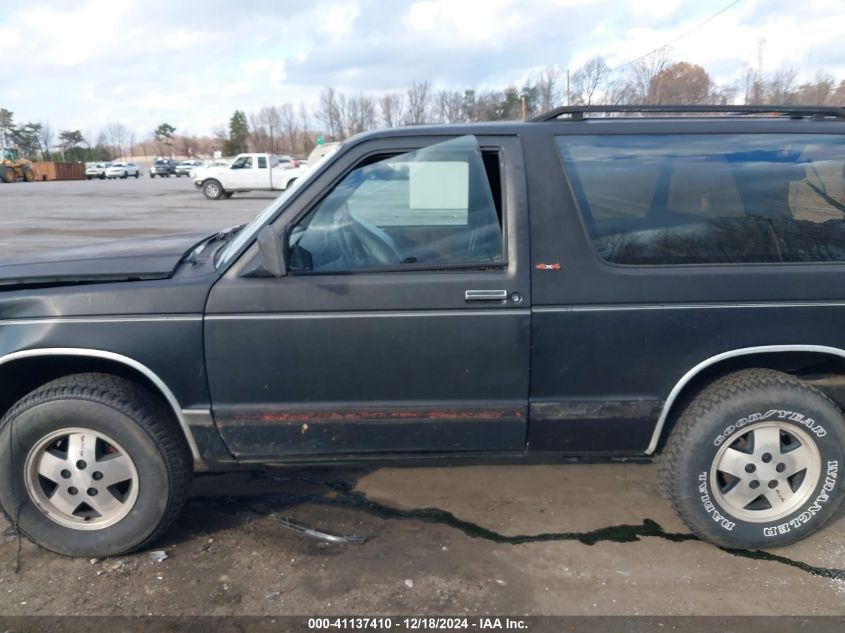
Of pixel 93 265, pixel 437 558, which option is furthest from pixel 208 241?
pixel 437 558

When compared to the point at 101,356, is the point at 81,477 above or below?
below

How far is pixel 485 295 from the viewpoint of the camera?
2885mm

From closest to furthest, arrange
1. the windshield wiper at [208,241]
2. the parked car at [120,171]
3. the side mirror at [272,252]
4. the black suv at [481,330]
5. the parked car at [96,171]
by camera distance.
Result: 1. the side mirror at [272,252]
2. the black suv at [481,330]
3. the windshield wiper at [208,241]
4. the parked car at [120,171]
5. the parked car at [96,171]

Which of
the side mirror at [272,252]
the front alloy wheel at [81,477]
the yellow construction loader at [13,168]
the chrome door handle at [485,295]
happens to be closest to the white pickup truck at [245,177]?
the front alloy wheel at [81,477]

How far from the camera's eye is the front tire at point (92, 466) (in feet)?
9.75

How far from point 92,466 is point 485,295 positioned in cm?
190

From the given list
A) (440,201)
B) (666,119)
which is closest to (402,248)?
(440,201)

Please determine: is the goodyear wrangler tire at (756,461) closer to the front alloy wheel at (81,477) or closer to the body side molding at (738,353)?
the body side molding at (738,353)

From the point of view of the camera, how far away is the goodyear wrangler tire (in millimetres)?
3018

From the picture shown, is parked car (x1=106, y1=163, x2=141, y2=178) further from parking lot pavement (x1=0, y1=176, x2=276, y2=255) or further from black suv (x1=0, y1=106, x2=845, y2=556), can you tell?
black suv (x1=0, y1=106, x2=845, y2=556)

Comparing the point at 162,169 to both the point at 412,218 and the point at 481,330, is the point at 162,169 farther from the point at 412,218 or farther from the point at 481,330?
the point at 481,330

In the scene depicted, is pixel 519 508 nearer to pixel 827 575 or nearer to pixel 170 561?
pixel 827 575

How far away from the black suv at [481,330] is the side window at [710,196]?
0.03ft

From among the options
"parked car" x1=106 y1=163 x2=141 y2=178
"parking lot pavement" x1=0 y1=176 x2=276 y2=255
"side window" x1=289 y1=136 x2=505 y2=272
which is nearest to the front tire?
"side window" x1=289 y1=136 x2=505 y2=272
